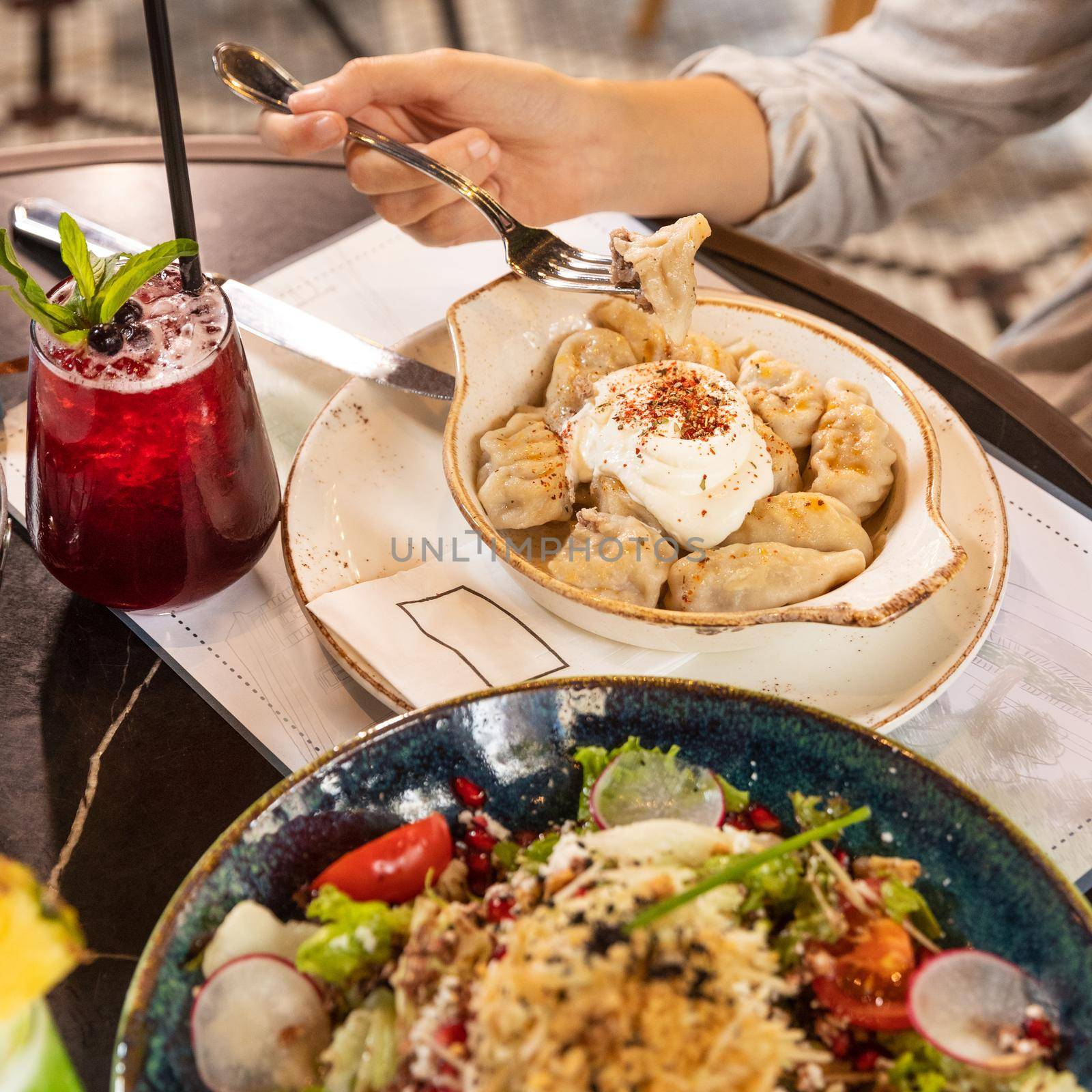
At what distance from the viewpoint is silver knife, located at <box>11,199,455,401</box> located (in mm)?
1685

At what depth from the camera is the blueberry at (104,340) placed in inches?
45.9

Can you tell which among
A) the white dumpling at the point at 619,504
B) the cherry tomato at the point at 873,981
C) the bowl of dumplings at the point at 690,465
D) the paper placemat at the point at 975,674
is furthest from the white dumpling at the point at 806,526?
the cherry tomato at the point at 873,981

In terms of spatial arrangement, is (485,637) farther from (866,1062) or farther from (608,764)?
(866,1062)

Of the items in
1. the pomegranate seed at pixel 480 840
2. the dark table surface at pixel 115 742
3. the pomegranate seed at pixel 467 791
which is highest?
the pomegranate seed at pixel 467 791

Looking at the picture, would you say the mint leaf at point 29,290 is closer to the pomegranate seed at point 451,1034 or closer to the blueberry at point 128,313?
the blueberry at point 128,313

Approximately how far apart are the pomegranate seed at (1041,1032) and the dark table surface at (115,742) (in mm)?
804

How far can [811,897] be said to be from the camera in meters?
0.93

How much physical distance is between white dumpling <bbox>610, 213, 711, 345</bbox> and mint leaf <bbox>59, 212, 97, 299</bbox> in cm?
74

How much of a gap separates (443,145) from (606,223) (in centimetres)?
40

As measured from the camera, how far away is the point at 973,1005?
87 cm

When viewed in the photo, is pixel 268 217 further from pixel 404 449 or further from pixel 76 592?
pixel 76 592

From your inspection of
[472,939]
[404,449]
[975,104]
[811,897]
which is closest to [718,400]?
[404,449]

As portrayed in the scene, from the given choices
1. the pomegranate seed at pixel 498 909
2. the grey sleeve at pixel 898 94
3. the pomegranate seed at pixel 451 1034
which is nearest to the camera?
the pomegranate seed at pixel 451 1034

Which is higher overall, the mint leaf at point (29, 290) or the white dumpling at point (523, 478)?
the mint leaf at point (29, 290)
